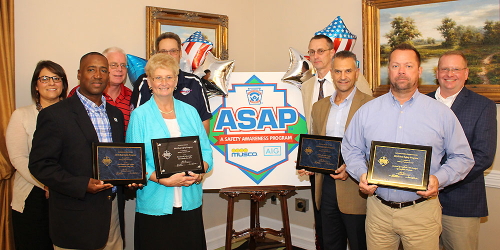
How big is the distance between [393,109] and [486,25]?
157 cm

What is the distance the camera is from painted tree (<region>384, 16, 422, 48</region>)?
12.2ft

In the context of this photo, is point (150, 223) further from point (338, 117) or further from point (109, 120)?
point (338, 117)

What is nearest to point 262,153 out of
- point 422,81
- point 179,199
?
point 179,199

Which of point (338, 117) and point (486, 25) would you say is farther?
point (486, 25)

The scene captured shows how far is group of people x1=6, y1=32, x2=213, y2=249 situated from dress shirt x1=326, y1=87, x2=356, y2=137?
86 cm

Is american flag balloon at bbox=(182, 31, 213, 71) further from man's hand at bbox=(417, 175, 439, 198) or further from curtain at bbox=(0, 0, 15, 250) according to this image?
man's hand at bbox=(417, 175, 439, 198)

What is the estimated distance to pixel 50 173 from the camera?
2184mm

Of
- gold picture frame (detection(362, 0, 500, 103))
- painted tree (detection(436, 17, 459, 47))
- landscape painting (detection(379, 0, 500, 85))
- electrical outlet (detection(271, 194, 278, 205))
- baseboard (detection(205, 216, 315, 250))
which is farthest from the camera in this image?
electrical outlet (detection(271, 194, 278, 205))

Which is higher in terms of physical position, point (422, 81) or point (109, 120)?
point (422, 81)

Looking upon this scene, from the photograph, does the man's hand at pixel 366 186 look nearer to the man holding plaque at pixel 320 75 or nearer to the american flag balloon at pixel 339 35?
the man holding plaque at pixel 320 75

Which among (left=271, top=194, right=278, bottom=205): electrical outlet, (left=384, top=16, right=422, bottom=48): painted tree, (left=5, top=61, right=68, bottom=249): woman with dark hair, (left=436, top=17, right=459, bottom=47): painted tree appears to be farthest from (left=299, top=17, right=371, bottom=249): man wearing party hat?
(left=5, top=61, right=68, bottom=249): woman with dark hair

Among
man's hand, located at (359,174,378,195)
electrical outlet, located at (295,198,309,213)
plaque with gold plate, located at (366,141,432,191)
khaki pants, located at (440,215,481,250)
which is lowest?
electrical outlet, located at (295,198,309,213)

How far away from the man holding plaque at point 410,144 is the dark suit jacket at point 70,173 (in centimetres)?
149

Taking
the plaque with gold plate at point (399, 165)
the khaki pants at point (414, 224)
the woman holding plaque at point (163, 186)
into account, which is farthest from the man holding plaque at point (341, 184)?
the woman holding plaque at point (163, 186)
